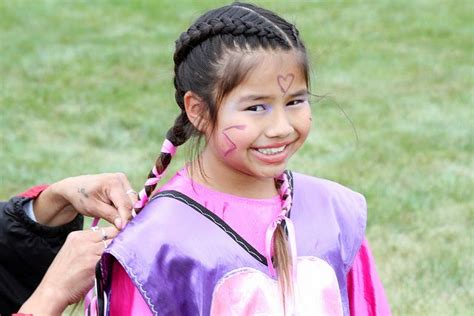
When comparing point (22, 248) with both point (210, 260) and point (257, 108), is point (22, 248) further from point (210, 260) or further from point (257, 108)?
point (257, 108)

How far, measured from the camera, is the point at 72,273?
241 centimetres

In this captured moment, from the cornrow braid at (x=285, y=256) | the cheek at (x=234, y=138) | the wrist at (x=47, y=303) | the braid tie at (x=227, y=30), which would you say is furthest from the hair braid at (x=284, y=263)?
the wrist at (x=47, y=303)

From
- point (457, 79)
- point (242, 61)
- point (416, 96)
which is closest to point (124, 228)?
point (242, 61)

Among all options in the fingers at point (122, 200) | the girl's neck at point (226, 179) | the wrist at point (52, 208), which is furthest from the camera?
the wrist at point (52, 208)

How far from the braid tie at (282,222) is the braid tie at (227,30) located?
0.36m

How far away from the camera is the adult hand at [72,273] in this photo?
239 cm

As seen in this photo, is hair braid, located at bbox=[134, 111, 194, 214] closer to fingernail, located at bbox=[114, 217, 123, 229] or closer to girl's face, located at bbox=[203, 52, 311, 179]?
fingernail, located at bbox=[114, 217, 123, 229]

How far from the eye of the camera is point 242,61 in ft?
6.93

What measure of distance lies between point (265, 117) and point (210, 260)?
0.33m

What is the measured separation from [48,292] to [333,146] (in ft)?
11.7

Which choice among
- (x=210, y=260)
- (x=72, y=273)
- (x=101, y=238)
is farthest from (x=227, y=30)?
(x=72, y=273)

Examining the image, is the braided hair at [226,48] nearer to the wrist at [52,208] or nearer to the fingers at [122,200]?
the fingers at [122,200]

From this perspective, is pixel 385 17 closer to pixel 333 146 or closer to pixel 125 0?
pixel 125 0

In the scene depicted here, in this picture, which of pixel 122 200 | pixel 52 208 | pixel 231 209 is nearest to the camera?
pixel 231 209
